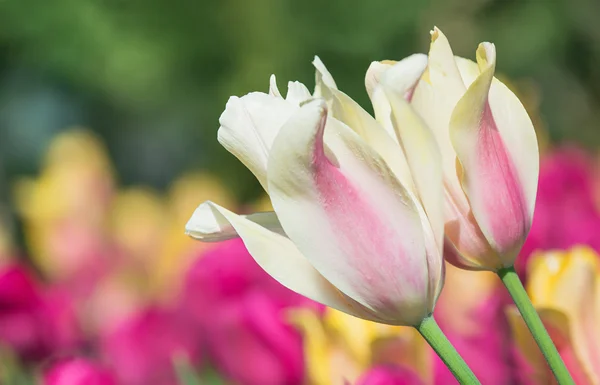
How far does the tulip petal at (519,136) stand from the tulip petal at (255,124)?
0.27ft

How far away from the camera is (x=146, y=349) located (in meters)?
0.75

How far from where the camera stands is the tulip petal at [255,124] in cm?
33

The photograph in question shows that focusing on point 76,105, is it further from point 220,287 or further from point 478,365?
point 478,365

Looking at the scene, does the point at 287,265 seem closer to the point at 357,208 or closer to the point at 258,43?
the point at 357,208

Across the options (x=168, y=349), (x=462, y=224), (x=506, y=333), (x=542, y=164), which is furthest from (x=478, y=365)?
(x=542, y=164)

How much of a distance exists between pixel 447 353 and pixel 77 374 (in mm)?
324

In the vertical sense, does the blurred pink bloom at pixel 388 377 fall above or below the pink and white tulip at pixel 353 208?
below

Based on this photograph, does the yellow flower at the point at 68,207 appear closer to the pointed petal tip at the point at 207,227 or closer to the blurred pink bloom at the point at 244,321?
the blurred pink bloom at the point at 244,321

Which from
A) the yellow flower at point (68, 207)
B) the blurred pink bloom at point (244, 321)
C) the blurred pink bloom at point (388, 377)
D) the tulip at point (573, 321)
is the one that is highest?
the tulip at point (573, 321)

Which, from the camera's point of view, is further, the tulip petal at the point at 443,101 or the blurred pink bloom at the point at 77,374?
the blurred pink bloom at the point at 77,374

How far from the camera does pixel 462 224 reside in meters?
0.35

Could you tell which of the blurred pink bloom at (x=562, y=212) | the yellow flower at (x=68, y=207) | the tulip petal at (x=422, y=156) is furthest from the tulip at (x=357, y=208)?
the yellow flower at (x=68, y=207)

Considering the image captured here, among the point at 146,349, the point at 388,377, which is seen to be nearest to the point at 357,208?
the point at 388,377

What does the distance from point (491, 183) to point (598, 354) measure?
13 centimetres
